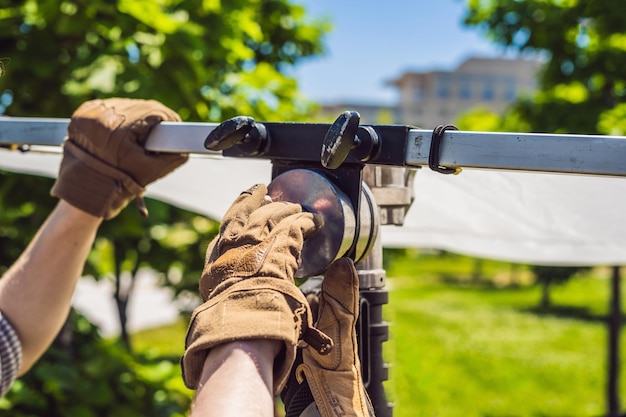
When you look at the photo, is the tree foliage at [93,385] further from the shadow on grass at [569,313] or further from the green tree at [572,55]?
the shadow on grass at [569,313]

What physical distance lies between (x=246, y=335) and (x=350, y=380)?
28 centimetres

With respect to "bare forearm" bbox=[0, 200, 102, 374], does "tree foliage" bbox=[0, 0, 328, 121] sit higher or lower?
higher

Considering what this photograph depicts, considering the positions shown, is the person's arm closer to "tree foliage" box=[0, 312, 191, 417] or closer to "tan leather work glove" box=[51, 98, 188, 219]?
"tan leather work glove" box=[51, 98, 188, 219]

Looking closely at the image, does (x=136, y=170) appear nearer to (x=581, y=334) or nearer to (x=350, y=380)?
(x=350, y=380)

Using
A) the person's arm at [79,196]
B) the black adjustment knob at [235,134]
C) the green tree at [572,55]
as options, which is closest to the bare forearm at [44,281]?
the person's arm at [79,196]

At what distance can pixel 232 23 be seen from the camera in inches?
150

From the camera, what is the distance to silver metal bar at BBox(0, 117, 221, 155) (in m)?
1.36

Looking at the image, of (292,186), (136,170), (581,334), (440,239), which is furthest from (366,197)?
(581,334)

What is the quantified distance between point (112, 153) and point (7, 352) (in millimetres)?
680

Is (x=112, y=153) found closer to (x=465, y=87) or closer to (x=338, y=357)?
(x=338, y=357)

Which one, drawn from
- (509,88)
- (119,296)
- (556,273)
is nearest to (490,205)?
(119,296)

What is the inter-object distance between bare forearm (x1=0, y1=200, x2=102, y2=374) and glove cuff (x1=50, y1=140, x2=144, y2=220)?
12 centimetres

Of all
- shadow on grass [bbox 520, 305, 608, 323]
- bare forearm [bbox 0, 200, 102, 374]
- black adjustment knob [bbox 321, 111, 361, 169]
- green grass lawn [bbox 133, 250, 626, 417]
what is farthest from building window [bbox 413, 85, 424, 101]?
black adjustment knob [bbox 321, 111, 361, 169]

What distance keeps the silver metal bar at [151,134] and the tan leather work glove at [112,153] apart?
0.11ft
